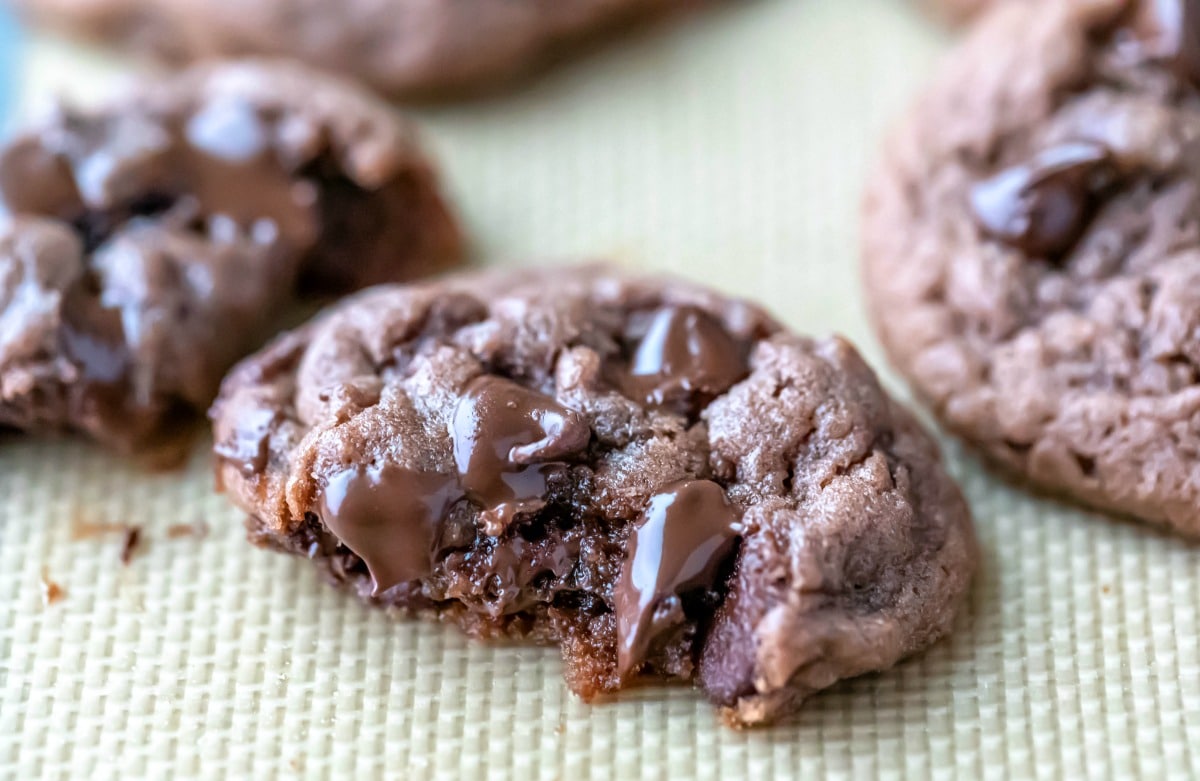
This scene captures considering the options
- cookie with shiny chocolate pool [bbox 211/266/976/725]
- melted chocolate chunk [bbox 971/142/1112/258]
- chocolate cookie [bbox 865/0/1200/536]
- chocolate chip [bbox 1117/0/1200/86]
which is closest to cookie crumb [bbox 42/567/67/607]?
cookie with shiny chocolate pool [bbox 211/266/976/725]

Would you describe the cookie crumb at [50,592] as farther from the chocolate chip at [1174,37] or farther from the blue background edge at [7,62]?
the chocolate chip at [1174,37]

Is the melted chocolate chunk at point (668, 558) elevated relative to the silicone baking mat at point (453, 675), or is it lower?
elevated

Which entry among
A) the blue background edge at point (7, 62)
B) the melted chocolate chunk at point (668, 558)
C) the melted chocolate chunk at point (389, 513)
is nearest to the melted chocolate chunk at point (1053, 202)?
the melted chocolate chunk at point (668, 558)

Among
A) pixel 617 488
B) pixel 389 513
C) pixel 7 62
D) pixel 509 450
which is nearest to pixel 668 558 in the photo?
pixel 617 488

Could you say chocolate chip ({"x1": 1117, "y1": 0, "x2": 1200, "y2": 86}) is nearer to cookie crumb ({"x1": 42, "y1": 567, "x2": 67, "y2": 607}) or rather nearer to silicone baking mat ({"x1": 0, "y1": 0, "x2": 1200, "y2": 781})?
silicone baking mat ({"x1": 0, "y1": 0, "x2": 1200, "y2": 781})

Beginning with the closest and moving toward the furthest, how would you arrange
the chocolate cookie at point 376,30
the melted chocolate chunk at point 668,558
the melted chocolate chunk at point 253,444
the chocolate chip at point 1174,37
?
1. the melted chocolate chunk at point 668,558
2. the melted chocolate chunk at point 253,444
3. the chocolate chip at point 1174,37
4. the chocolate cookie at point 376,30

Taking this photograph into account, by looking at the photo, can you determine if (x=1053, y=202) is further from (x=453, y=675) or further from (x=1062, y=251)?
(x=453, y=675)

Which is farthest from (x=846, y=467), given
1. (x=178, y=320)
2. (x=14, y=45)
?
(x=14, y=45)
